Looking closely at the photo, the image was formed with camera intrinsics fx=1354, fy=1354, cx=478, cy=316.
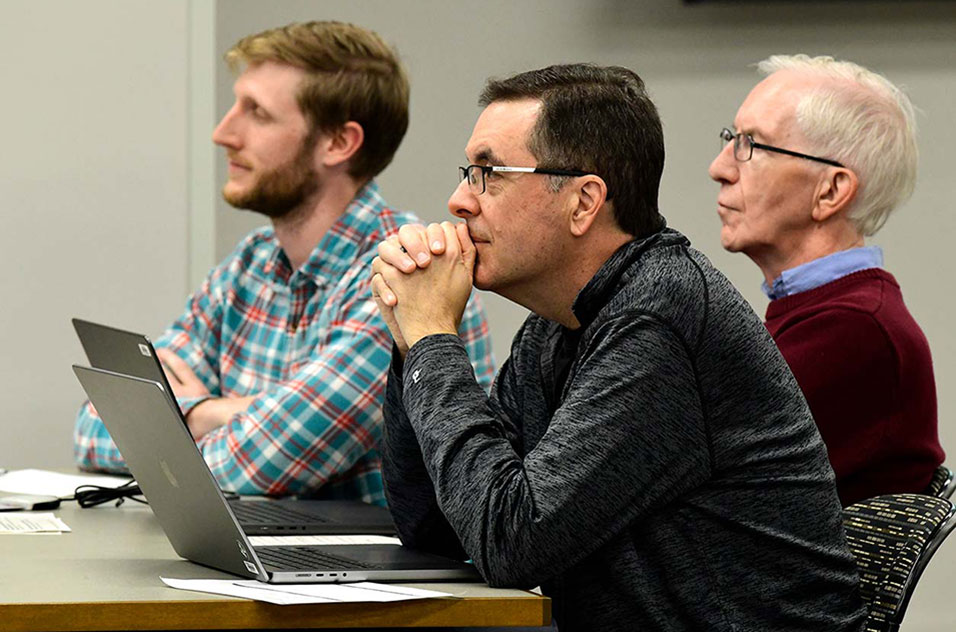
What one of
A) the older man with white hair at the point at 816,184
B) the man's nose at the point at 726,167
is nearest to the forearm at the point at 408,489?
the older man with white hair at the point at 816,184

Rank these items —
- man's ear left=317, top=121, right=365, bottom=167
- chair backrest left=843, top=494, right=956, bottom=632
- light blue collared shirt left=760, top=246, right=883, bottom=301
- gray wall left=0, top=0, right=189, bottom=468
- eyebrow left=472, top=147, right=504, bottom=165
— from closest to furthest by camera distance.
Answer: chair backrest left=843, top=494, right=956, bottom=632 → eyebrow left=472, top=147, right=504, bottom=165 → light blue collared shirt left=760, top=246, right=883, bottom=301 → man's ear left=317, top=121, right=365, bottom=167 → gray wall left=0, top=0, right=189, bottom=468

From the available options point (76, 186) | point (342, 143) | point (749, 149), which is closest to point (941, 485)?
point (749, 149)

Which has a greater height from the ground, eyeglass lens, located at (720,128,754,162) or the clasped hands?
eyeglass lens, located at (720,128,754,162)

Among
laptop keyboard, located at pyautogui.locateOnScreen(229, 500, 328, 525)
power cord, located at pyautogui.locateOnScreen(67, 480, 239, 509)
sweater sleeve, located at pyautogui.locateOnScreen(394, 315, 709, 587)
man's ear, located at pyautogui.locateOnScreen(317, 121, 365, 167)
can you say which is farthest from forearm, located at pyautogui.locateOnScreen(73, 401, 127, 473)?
sweater sleeve, located at pyautogui.locateOnScreen(394, 315, 709, 587)

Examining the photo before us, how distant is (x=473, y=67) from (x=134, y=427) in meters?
2.40

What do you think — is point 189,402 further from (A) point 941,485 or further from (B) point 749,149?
(A) point 941,485

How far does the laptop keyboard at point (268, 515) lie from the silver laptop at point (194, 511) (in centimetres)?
26

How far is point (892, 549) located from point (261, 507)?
96 cm

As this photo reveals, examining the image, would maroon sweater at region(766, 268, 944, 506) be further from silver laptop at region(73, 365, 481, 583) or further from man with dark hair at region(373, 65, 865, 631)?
silver laptop at region(73, 365, 481, 583)

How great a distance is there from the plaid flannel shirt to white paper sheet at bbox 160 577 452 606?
2.97 feet

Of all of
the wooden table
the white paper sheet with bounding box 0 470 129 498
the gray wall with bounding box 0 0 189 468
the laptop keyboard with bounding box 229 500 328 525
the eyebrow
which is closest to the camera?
the wooden table

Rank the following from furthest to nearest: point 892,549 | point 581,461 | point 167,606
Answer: point 892,549
point 581,461
point 167,606

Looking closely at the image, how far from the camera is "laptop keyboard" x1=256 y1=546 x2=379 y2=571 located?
144 centimetres

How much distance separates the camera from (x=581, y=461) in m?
1.41
